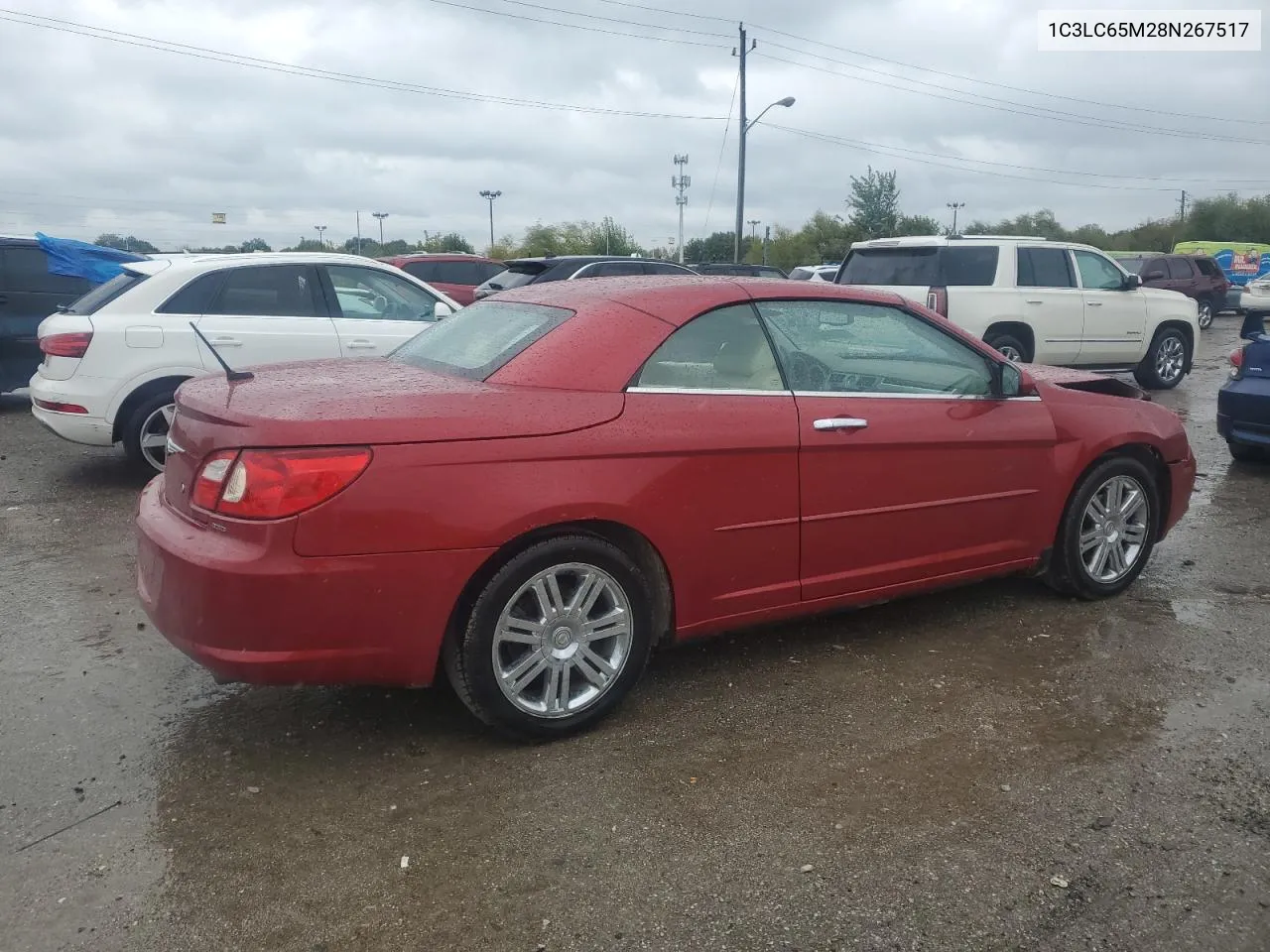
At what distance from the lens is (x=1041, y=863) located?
2.78 metres

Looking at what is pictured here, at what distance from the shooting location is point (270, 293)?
7.40 meters

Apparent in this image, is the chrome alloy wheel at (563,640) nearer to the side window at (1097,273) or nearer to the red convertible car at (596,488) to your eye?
the red convertible car at (596,488)

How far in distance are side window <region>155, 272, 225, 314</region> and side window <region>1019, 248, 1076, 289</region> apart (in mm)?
8319

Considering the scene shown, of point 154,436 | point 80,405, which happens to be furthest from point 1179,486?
point 80,405

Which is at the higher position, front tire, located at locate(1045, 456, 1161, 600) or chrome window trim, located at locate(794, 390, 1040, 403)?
chrome window trim, located at locate(794, 390, 1040, 403)

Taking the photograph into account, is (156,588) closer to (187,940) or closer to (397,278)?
(187,940)

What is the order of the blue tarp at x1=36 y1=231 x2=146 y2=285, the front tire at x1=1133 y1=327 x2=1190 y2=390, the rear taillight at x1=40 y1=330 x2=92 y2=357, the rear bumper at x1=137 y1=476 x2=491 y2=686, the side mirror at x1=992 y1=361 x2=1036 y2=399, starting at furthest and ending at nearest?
the front tire at x1=1133 y1=327 x2=1190 y2=390
the blue tarp at x1=36 y1=231 x2=146 y2=285
the rear taillight at x1=40 y1=330 x2=92 y2=357
the side mirror at x1=992 y1=361 x2=1036 y2=399
the rear bumper at x1=137 y1=476 x2=491 y2=686

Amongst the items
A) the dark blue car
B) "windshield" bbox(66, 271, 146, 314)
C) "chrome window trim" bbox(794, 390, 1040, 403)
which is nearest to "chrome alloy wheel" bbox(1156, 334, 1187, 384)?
the dark blue car

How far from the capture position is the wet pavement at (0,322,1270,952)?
2.56m

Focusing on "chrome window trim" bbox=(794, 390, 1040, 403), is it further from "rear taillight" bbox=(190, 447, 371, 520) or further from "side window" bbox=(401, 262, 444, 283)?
"side window" bbox=(401, 262, 444, 283)

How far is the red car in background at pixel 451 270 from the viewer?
1722 centimetres

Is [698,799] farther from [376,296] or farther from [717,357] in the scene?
[376,296]

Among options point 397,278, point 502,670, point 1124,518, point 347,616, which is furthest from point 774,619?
point 397,278

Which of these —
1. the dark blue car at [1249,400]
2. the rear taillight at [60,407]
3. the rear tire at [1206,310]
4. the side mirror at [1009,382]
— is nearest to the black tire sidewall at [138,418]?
the rear taillight at [60,407]
